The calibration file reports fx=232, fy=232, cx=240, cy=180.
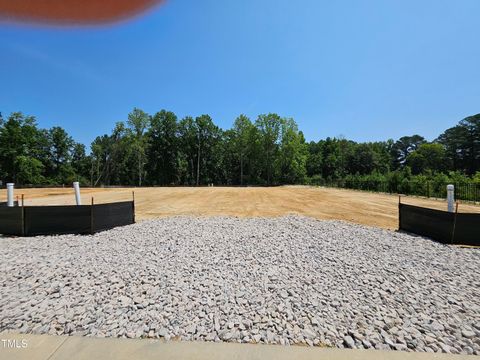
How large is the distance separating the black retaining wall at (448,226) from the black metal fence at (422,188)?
14.1m

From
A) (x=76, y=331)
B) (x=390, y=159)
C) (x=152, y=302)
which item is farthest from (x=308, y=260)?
(x=390, y=159)

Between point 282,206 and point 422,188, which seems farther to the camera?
point 422,188

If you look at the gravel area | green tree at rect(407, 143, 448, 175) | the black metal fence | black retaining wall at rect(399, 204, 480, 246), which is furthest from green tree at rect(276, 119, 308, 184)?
the gravel area

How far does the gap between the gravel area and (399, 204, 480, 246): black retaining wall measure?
0.42 m

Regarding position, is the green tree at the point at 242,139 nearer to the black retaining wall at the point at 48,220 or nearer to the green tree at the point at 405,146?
the black retaining wall at the point at 48,220

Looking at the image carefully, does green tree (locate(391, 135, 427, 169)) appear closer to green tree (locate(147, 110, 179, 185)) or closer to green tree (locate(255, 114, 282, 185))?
green tree (locate(255, 114, 282, 185))

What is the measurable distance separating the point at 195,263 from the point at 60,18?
3.97 metres

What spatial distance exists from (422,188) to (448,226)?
18.4m

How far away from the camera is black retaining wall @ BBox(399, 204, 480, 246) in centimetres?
560

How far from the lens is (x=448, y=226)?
18.9 ft

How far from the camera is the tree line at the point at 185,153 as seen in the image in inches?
1863

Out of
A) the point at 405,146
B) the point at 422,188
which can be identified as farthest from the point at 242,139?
the point at 405,146

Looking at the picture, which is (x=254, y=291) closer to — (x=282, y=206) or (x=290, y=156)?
(x=282, y=206)

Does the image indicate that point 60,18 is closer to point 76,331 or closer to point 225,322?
point 76,331
